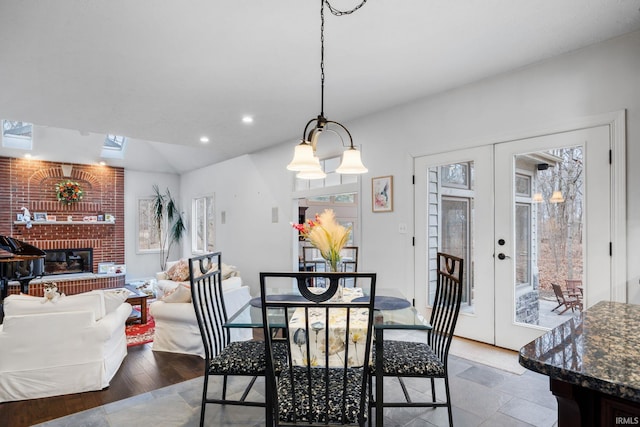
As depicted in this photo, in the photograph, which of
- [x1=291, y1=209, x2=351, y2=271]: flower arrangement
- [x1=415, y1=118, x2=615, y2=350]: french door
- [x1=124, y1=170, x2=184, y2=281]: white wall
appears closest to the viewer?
[x1=291, y1=209, x2=351, y2=271]: flower arrangement

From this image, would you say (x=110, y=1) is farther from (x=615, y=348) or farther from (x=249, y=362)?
(x=615, y=348)

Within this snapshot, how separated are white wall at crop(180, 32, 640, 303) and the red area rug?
2.02 metres

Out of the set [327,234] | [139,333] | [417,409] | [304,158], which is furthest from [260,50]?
[139,333]

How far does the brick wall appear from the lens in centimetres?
705

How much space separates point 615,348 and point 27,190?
929 centimetres

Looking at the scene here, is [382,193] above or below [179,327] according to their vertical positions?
above

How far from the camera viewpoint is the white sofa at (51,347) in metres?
2.58

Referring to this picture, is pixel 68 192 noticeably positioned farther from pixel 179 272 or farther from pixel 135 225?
pixel 179 272

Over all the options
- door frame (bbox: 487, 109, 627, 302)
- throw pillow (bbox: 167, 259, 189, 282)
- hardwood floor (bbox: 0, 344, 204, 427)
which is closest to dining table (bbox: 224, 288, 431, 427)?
hardwood floor (bbox: 0, 344, 204, 427)

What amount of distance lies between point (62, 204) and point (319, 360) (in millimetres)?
8050

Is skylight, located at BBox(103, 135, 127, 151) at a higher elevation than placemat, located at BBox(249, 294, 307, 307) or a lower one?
higher

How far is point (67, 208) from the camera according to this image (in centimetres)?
762

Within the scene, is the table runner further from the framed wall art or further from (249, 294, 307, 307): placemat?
the framed wall art

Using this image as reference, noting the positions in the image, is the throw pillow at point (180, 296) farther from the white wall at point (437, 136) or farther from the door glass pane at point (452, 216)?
the door glass pane at point (452, 216)
